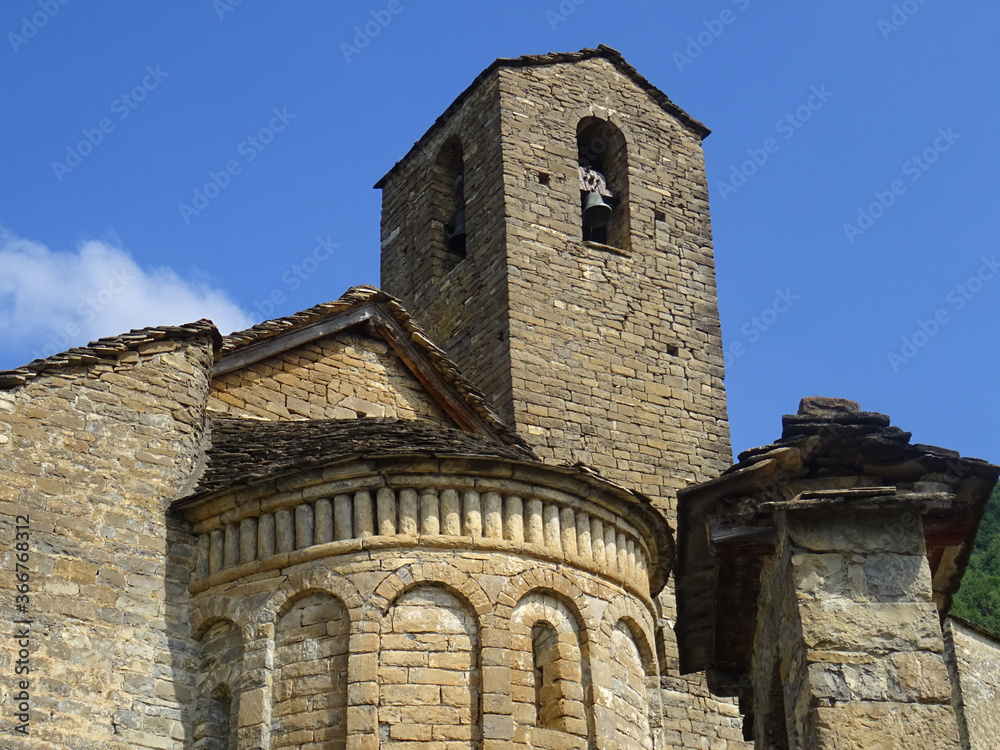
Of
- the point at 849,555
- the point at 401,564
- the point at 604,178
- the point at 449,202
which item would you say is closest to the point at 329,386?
the point at 401,564

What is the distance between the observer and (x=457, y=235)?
17.2 metres

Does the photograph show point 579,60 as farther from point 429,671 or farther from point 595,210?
point 429,671

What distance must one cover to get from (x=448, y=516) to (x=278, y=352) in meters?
2.87

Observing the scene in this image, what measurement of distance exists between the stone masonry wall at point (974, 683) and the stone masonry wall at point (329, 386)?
5.00 m

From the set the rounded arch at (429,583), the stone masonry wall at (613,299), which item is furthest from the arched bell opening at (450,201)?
the rounded arch at (429,583)

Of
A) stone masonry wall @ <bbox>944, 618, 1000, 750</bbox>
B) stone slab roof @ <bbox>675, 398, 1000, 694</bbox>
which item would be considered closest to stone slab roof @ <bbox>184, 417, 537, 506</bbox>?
stone slab roof @ <bbox>675, 398, 1000, 694</bbox>

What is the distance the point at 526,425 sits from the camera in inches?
576

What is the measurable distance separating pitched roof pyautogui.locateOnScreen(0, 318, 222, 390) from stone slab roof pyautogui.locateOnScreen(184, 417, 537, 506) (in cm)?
70

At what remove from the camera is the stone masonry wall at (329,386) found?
414 inches

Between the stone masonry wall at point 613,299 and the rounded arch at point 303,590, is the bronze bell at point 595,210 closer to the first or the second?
the stone masonry wall at point 613,299

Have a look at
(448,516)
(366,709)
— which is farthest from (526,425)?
(366,709)

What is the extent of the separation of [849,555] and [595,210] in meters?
11.2

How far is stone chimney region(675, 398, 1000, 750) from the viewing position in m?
5.92

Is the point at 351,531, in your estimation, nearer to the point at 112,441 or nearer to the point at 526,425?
the point at 112,441
